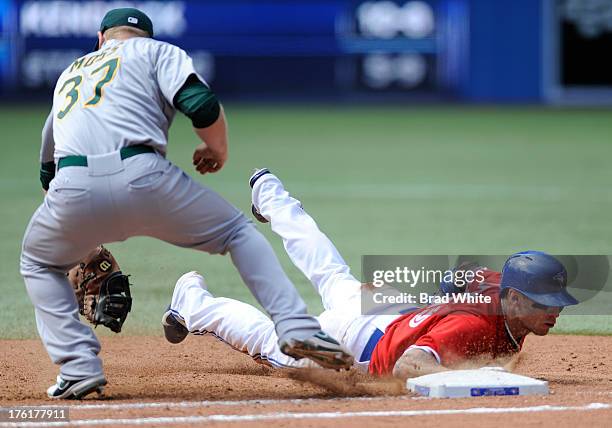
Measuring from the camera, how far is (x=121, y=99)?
15.8ft

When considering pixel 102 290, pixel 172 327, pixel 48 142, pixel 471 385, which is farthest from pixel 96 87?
pixel 471 385

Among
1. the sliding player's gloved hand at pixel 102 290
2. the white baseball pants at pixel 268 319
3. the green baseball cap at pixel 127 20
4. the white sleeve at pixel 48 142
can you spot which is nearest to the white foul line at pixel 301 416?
the white baseball pants at pixel 268 319

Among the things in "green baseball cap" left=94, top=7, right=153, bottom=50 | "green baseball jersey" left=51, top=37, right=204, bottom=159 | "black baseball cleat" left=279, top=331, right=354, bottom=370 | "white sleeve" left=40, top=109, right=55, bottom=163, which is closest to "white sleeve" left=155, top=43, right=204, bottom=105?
"green baseball jersey" left=51, top=37, right=204, bottom=159

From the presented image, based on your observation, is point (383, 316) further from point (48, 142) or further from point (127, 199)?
point (48, 142)

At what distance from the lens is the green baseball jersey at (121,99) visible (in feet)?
15.6

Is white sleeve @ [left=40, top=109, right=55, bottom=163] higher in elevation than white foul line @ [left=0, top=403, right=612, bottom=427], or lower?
higher

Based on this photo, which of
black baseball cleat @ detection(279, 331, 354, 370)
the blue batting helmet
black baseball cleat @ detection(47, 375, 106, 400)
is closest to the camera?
black baseball cleat @ detection(279, 331, 354, 370)

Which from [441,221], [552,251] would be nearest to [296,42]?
[441,221]

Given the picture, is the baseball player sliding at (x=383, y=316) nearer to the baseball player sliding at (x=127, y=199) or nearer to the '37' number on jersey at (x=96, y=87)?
the baseball player sliding at (x=127, y=199)

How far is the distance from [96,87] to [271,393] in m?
1.50

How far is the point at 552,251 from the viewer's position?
30.2ft

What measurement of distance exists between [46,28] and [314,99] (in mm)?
5604

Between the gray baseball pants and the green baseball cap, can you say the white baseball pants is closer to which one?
the gray baseball pants

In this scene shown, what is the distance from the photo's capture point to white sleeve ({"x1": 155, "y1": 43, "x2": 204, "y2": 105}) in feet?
15.5
